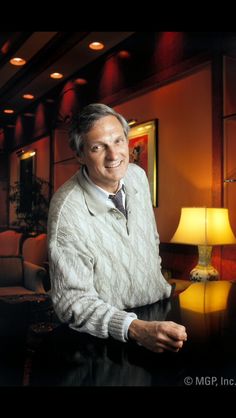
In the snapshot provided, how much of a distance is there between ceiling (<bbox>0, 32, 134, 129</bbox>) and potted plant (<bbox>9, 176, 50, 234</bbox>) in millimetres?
195

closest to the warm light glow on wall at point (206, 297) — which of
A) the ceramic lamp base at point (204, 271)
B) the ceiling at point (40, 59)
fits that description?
the ceramic lamp base at point (204, 271)

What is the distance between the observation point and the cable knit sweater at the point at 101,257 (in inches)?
27.6

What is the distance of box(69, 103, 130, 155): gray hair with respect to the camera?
808 mm

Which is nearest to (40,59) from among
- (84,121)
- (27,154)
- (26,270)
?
(27,154)

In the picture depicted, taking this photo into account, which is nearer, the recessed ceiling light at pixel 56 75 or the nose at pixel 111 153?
the nose at pixel 111 153

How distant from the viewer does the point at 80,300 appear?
2.30ft

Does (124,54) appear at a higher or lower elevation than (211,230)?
higher

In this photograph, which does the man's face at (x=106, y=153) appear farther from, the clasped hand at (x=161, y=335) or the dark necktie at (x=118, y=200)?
the clasped hand at (x=161, y=335)

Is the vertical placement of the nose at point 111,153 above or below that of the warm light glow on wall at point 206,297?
above

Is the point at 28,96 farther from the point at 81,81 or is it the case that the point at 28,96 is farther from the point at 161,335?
the point at 161,335

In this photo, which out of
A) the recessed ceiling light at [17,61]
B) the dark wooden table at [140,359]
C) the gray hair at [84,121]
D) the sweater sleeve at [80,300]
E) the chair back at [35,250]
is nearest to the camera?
the dark wooden table at [140,359]

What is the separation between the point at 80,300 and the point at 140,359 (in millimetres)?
165

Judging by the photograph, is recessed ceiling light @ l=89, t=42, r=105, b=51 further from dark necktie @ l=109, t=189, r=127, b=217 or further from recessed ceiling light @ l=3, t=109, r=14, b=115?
dark necktie @ l=109, t=189, r=127, b=217

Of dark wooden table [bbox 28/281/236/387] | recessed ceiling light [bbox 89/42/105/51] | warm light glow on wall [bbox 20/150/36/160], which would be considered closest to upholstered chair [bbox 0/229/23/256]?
warm light glow on wall [bbox 20/150/36/160]
